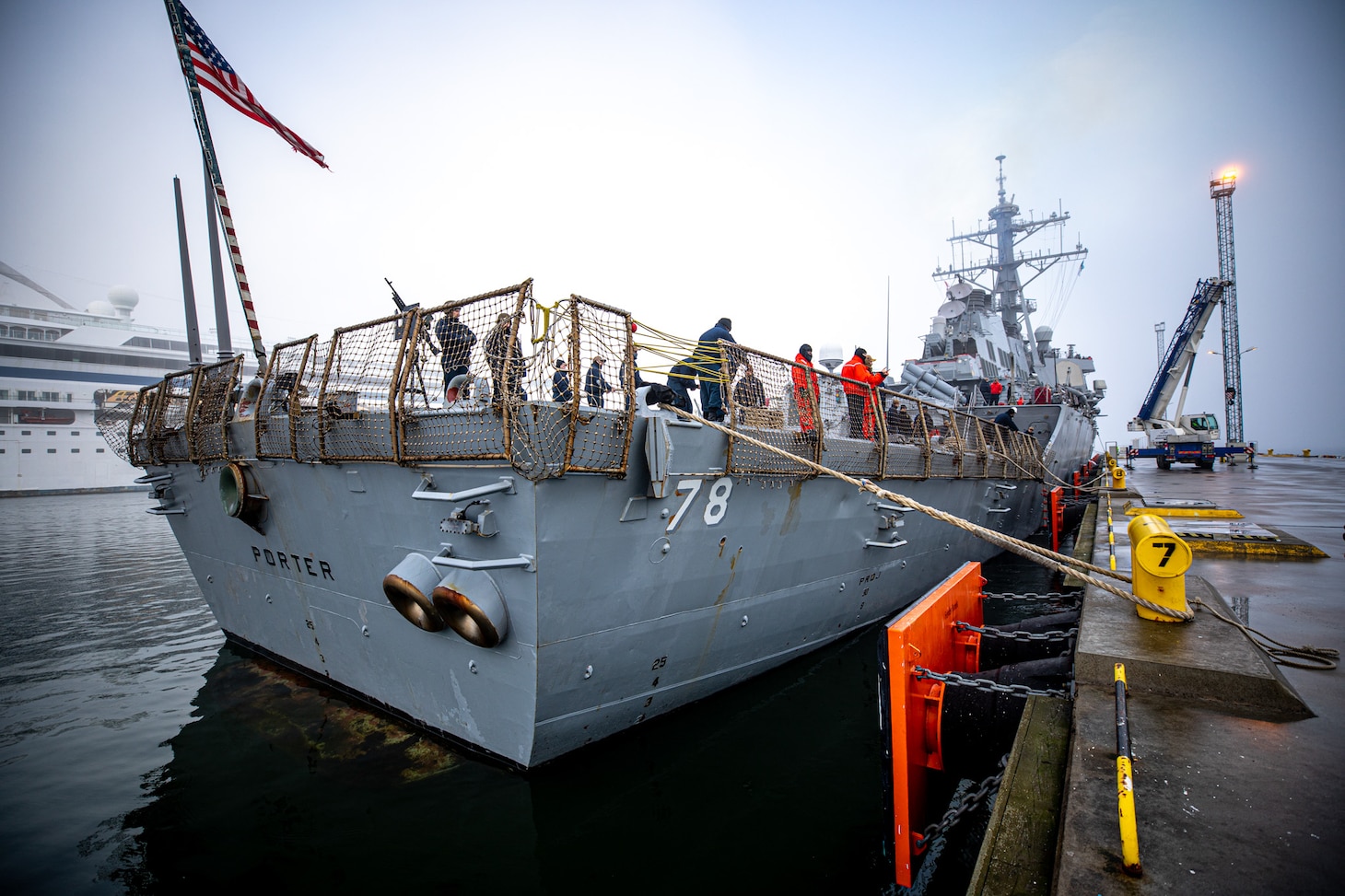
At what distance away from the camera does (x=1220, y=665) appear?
3094 millimetres

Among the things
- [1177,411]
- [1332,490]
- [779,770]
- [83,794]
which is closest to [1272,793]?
[779,770]

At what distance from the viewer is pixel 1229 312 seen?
44.3 m

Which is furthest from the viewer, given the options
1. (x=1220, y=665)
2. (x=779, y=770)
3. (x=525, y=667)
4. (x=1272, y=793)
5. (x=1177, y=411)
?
(x=1177, y=411)

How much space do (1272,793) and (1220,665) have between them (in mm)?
1004

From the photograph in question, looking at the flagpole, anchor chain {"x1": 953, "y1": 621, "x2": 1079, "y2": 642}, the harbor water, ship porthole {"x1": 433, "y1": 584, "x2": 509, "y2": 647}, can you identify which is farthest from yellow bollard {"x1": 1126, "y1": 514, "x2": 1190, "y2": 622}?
the flagpole

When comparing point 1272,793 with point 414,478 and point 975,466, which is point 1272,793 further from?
point 975,466

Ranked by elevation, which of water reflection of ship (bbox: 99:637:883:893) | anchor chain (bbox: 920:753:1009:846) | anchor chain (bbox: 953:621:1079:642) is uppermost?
anchor chain (bbox: 953:621:1079:642)

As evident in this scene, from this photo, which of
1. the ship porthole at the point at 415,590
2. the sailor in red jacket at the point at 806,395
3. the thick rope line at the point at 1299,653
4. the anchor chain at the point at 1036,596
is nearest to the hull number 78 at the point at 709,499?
the sailor in red jacket at the point at 806,395

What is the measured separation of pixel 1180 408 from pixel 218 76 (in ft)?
123

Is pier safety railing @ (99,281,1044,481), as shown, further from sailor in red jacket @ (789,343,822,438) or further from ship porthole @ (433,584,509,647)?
ship porthole @ (433,584,509,647)

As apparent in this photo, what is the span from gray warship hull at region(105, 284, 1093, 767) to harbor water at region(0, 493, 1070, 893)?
316 millimetres

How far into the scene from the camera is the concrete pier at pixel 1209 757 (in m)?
1.96

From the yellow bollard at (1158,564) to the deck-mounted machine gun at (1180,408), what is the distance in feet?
98.0

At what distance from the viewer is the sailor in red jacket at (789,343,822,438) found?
19.1ft
